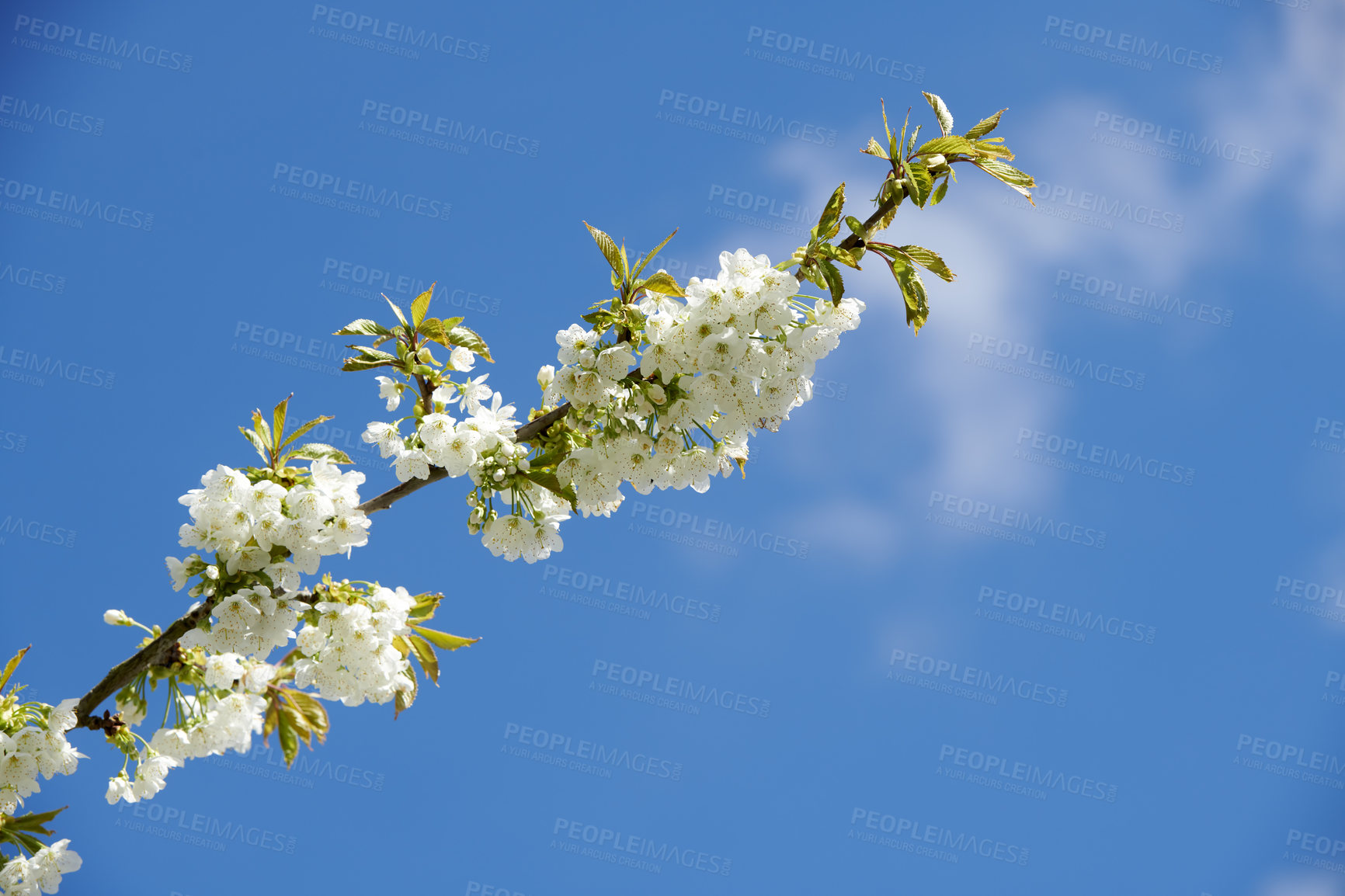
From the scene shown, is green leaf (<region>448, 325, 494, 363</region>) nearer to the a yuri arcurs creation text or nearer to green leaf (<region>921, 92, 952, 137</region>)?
the a yuri arcurs creation text

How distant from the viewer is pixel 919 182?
1808mm

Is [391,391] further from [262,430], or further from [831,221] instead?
[831,221]

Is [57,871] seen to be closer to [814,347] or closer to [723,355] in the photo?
[723,355]

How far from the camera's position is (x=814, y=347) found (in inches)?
73.2

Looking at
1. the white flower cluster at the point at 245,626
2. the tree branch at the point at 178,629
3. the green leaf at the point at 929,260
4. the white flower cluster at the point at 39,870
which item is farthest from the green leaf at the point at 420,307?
the white flower cluster at the point at 39,870

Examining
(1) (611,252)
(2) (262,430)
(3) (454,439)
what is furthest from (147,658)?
(1) (611,252)

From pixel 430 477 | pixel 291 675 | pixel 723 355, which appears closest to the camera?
pixel 723 355

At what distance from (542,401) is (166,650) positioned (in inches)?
38.1

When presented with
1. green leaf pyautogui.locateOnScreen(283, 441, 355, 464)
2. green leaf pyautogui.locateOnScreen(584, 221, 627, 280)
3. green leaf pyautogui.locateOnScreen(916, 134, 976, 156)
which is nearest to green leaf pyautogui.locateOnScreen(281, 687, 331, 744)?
green leaf pyautogui.locateOnScreen(283, 441, 355, 464)

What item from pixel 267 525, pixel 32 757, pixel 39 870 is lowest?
pixel 39 870

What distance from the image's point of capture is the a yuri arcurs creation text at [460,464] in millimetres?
1792

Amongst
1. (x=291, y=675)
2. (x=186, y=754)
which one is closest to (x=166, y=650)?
(x=291, y=675)

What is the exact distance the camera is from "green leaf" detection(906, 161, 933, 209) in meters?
1.79

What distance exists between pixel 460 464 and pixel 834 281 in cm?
89
